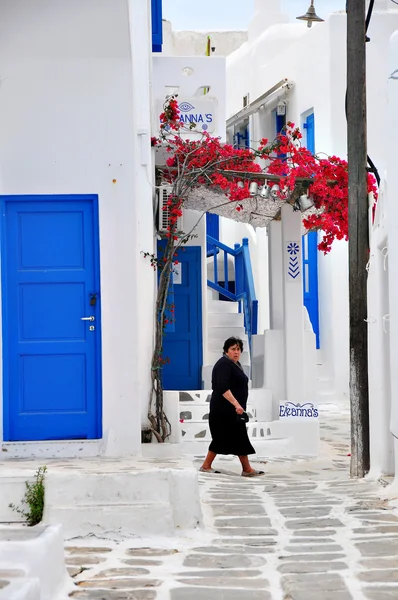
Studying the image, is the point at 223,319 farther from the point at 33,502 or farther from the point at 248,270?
the point at 33,502

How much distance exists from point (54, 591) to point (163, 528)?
1.38m

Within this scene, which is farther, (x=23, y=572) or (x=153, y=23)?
(x=153, y=23)

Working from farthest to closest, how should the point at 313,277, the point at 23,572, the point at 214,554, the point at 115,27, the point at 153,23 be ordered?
1. the point at 313,277
2. the point at 153,23
3. the point at 115,27
4. the point at 214,554
5. the point at 23,572

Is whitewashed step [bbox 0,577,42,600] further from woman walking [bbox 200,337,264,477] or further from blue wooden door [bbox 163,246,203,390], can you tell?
blue wooden door [bbox 163,246,203,390]

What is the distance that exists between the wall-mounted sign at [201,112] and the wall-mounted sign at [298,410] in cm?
385

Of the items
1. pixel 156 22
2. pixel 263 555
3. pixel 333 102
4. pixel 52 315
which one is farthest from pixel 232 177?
pixel 263 555

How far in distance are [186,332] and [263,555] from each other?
9.00 m

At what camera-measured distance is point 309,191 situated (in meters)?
11.2

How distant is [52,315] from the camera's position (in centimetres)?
743

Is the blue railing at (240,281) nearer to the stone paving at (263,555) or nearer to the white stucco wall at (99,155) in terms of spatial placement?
the white stucco wall at (99,155)

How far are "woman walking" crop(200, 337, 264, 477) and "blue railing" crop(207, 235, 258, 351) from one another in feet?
14.2

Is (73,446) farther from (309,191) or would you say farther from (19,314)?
(309,191)

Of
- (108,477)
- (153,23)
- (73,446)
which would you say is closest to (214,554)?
(108,477)

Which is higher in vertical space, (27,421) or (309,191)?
(309,191)
